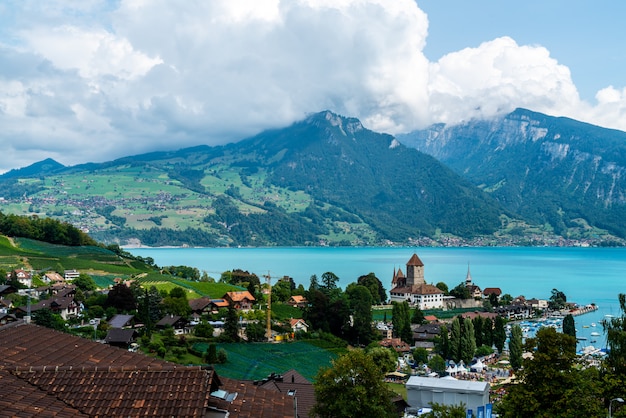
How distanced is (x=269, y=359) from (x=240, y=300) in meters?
19.9

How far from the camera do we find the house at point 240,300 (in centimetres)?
6538

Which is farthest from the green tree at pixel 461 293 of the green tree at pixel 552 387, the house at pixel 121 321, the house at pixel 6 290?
the green tree at pixel 552 387

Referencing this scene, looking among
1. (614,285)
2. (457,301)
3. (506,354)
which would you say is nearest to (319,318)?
(506,354)

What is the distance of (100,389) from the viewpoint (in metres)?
7.68

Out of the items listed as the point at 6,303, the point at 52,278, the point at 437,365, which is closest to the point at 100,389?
the point at 437,365

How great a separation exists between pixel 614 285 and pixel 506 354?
9115 centimetres

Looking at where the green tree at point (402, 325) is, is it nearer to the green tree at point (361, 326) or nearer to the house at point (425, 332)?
the house at point (425, 332)

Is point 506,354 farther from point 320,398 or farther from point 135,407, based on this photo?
point 135,407

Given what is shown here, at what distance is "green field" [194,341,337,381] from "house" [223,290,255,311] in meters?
12.5

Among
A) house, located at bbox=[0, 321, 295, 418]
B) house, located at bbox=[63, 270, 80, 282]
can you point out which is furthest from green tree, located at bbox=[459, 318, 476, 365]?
house, located at bbox=[0, 321, 295, 418]

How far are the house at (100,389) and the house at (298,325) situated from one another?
2003 inches

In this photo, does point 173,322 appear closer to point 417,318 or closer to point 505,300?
point 417,318

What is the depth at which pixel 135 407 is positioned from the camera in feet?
24.3

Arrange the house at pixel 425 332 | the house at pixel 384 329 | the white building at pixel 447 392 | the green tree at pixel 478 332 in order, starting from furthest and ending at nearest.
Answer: the house at pixel 384 329 < the house at pixel 425 332 < the green tree at pixel 478 332 < the white building at pixel 447 392
